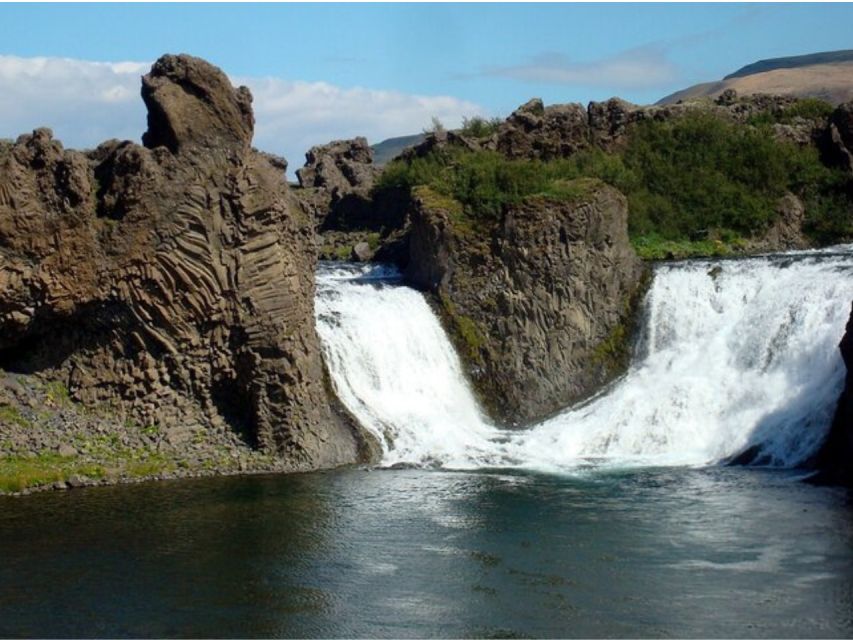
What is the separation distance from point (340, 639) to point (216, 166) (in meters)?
18.5

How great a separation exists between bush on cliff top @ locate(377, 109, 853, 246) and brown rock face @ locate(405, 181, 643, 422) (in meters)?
8.46

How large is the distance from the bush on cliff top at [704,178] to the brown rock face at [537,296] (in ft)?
27.8

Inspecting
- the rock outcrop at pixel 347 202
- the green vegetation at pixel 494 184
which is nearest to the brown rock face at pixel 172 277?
the green vegetation at pixel 494 184

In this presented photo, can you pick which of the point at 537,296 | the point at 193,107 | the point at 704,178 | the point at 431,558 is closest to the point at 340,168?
the point at 704,178

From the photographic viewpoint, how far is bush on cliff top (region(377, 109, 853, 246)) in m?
57.5

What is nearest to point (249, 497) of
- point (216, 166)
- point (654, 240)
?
point (216, 166)

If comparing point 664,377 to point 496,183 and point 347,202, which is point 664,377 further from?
point 347,202

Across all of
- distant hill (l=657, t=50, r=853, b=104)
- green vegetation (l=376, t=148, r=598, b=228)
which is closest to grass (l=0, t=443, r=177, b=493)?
green vegetation (l=376, t=148, r=598, b=228)

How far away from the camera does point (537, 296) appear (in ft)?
148

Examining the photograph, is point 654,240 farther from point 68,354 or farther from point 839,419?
point 68,354

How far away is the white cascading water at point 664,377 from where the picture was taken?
38.9 meters

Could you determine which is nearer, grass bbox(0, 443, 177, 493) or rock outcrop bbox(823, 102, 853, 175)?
grass bbox(0, 443, 177, 493)

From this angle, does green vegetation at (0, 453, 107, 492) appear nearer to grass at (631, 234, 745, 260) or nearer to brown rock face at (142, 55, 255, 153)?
brown rock face at (142, 55, 255, 153)

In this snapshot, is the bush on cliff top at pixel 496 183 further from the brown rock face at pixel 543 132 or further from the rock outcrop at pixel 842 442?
the rock outcrop at pixel 842 442
